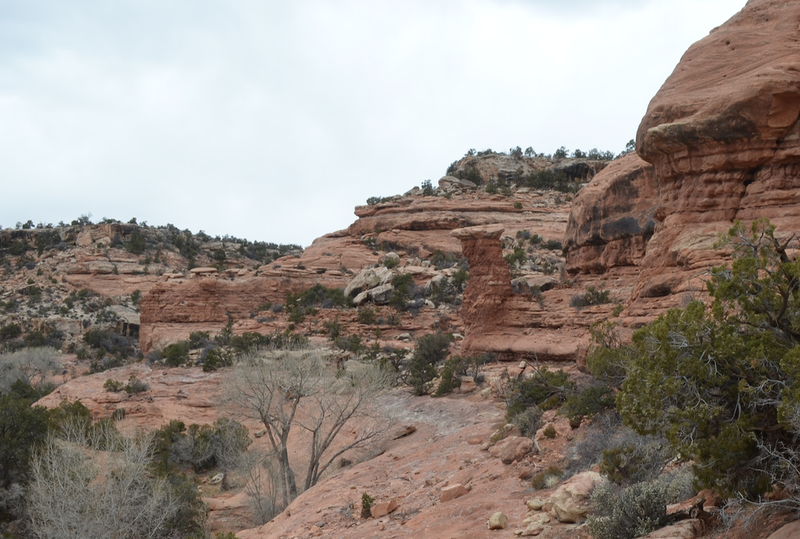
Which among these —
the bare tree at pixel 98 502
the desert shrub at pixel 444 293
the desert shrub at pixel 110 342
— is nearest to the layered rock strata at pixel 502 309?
the bare tree at pixel 98 502

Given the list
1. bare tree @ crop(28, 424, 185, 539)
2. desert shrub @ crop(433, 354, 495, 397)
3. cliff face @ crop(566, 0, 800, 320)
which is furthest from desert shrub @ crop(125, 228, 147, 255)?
cliff face @ crop(566, 0, 800, 320)

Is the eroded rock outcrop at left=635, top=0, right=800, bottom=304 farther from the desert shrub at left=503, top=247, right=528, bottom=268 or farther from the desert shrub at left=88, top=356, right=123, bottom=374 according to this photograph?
the desert shrub at left=88, top=356, right=123, bottom=374

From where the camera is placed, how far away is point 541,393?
13914 millimetres

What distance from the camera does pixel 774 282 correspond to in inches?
224

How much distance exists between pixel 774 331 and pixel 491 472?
6090 mm

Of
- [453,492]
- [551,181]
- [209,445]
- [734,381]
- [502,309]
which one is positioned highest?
[551,181]

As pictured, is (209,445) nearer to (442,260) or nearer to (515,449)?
(515,449)

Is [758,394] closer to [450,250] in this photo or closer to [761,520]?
[761,520]

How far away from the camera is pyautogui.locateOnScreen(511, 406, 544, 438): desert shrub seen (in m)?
12.1

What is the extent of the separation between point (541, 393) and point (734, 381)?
8284mm

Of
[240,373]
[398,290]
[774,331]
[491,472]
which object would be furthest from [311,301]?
[774,331]

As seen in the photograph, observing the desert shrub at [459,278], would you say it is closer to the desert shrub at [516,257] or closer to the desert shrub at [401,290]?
the desert shrub at [401,290]

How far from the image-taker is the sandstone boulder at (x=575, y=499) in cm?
739

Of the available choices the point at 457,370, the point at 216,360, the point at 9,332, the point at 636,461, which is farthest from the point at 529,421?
the point at 9,332
